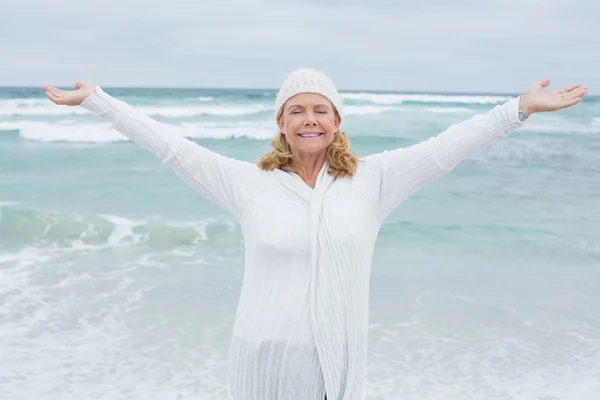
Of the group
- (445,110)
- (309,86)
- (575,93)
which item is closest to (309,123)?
(309,86)

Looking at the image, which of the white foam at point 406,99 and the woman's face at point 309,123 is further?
the white foam at point 406,99

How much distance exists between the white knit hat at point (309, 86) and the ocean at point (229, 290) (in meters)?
3.08

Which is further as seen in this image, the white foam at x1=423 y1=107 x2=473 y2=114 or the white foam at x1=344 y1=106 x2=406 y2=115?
the white foam at x1=423 y1=107 x2=473 y2=114

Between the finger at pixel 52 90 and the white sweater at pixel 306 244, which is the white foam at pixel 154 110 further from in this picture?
the white sweater at pixel 306 244

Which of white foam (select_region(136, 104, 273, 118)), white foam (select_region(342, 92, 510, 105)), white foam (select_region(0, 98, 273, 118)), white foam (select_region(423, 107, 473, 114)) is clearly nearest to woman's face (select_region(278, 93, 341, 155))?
white foam (select_region(0, 98, 273, 118))

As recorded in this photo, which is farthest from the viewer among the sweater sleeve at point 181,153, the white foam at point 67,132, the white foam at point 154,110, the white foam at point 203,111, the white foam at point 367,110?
the white foam at point 367,110

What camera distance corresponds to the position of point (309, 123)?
213 centimetres

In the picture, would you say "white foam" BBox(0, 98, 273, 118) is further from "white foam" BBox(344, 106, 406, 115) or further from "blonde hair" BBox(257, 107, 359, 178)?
"blonde hair" BBox(257, 107, 359, 178)

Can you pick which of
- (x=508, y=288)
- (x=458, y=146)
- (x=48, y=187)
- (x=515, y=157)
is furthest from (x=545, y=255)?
(x=515, y=157)

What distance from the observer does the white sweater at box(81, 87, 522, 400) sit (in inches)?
82.0

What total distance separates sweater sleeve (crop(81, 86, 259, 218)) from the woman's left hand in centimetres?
85

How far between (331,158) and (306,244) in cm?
29


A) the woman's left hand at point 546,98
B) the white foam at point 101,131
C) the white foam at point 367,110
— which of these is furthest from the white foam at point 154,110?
the woman's left hand at point 546,98

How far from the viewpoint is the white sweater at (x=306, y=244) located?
2.08 meters
